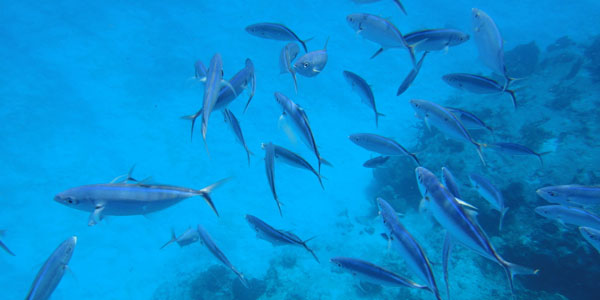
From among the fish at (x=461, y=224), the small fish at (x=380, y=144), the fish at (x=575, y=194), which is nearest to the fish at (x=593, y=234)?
the fish at (x=575, y=194)

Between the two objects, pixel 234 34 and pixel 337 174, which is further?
pixel 234 34

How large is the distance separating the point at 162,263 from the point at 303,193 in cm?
660

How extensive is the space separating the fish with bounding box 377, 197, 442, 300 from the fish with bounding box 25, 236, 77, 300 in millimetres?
3725

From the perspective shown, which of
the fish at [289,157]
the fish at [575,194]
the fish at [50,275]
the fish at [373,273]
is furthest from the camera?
the fish at [575,194]

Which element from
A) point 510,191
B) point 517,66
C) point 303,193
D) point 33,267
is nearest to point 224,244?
point 303,193

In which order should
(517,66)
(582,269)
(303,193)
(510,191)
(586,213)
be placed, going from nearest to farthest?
(586,213), (582,269), (510,191), (303,193), (517,66)

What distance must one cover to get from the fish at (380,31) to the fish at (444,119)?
625 millimetres

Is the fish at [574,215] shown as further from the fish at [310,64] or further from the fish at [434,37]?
the fish at [310,64]

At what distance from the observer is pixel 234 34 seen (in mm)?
18953

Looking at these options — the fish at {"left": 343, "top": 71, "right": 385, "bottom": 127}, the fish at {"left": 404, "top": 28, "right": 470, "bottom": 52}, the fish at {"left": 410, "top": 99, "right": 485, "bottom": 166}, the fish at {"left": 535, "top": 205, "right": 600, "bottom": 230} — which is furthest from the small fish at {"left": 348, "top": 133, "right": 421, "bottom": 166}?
the fish at {"left": 535, "top": 205, "right": 600, "bottom": 230}

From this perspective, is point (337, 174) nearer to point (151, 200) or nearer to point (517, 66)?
point (151, 200)

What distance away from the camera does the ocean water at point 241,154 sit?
717 centimetres

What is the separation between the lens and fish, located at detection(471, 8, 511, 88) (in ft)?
10.2

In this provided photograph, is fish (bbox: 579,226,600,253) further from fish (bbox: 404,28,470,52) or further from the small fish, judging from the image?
fish (bbox: 404,28,470,52)
